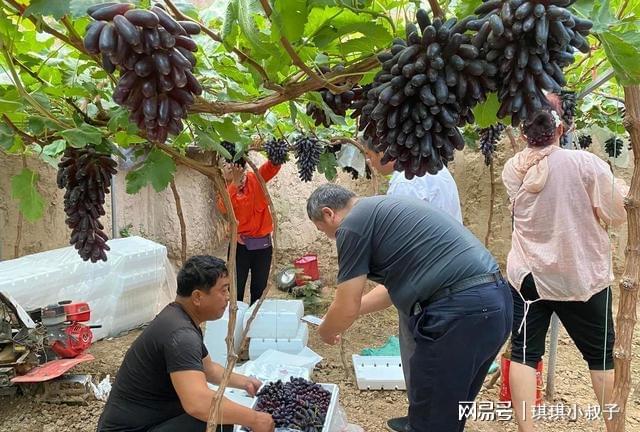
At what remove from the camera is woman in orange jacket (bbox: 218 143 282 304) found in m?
4.82

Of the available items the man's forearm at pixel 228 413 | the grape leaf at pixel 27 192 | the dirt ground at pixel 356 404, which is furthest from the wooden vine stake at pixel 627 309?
the dirt ground at pixel 356 404

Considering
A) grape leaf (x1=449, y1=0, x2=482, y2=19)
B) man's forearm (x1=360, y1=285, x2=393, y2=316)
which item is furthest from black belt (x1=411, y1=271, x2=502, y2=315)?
grape leaf (x1=449, y1=0, x2=482, y2=19)

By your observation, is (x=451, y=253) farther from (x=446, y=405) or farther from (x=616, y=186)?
(x=616, y=186)

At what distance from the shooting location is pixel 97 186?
179 centimetres

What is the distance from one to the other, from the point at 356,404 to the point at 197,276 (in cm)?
200

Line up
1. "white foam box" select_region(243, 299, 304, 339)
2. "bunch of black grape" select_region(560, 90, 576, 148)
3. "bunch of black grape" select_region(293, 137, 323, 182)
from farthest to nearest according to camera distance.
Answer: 1. "white foam box" select_region(243, 299, 304, 339)
2. "bunch of black grape" select_region(293, 137, 323, 182)
3. "bunch of black grape" select_region(560, 90, 576, 148)

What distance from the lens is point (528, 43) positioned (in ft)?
2.70

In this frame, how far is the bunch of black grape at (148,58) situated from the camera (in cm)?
78

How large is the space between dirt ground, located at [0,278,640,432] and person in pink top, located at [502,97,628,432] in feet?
3.07

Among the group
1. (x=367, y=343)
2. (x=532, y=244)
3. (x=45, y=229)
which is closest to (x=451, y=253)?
(x=532, y=244)

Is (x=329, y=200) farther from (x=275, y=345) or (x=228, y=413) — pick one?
(x=275, y=345)

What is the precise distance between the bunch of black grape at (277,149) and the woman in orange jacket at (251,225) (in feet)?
1.18

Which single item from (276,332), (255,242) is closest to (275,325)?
(276,332)

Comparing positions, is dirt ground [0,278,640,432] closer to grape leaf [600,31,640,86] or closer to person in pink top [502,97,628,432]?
person in pink top [502,97,628,432]
